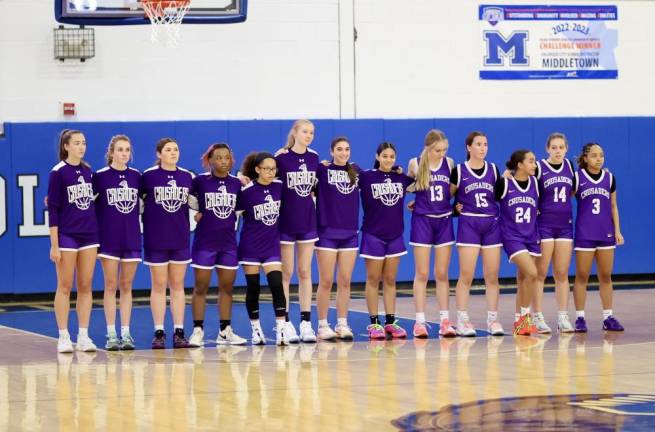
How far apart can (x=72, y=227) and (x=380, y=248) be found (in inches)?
112

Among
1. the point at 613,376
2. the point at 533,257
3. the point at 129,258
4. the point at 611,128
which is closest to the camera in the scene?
the point at 613,376

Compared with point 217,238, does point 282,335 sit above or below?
below

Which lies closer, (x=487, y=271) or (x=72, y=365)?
(x=72, y=365)

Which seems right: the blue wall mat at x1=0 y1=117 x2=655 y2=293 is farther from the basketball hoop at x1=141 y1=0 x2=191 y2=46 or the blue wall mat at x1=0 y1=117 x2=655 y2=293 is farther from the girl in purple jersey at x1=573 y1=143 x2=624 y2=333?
the girl in purple jersey at x1=573 y1=143 x2=624 y2=333

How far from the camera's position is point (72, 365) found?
970cm

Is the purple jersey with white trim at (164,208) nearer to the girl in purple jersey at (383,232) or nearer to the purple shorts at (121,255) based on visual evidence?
the purple shorts at (121,255)

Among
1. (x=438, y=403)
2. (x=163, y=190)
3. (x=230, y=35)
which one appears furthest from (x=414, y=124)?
(x=438, y=403)

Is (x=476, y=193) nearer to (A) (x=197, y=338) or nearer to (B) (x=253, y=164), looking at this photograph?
(B) (x=253, y=164)

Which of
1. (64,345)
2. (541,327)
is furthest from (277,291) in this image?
(541,327)

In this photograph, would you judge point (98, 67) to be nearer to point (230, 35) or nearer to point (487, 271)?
point (230, 35)

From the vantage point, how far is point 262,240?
35.8 feet

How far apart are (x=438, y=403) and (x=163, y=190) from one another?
4221 millimetres

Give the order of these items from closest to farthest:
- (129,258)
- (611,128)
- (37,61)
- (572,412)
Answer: (572,412)
(129,258)
(37,61)
(611,128)

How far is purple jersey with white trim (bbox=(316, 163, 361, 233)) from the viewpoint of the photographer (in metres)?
11.3
